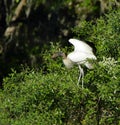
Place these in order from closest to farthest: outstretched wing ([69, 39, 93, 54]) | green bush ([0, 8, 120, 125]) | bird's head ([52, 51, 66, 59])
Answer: green bush ([0, 8, 120, 125]) → outstretched wing ([69, 39, 93, 54]) → bird's head ([52, 51, 66, 59])

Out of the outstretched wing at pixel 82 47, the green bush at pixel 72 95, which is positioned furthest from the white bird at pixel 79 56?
the green bush at pixel 72 95

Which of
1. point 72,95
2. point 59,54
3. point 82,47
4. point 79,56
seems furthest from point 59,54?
point 72,95

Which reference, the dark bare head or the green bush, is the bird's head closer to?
the dark bare head

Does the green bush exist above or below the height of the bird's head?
below

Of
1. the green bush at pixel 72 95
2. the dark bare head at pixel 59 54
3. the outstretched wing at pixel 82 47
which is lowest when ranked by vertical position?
the green bush at pixel 72 95

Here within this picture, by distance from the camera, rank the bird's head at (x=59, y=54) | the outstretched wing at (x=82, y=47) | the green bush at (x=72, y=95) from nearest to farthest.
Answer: the green bush at (x=72, y=95), the outstretched wing at (x=82, y=47), the bird's head at (x=59, y=54)

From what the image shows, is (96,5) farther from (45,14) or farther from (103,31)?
(103,31)

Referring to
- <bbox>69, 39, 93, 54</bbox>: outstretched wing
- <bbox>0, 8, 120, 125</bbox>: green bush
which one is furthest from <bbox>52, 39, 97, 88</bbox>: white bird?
<bbox>0, 8, 120, 125</bbox>: green bush

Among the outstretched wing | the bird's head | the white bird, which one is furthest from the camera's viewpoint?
the bird's head

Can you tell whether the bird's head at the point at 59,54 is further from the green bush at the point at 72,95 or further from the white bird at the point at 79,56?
the green bush at the point at 72,95

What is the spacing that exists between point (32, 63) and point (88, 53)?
17.6 metres

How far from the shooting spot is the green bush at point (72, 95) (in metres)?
12.7

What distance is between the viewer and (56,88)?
13039 mm

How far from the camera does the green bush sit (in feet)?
41.8
